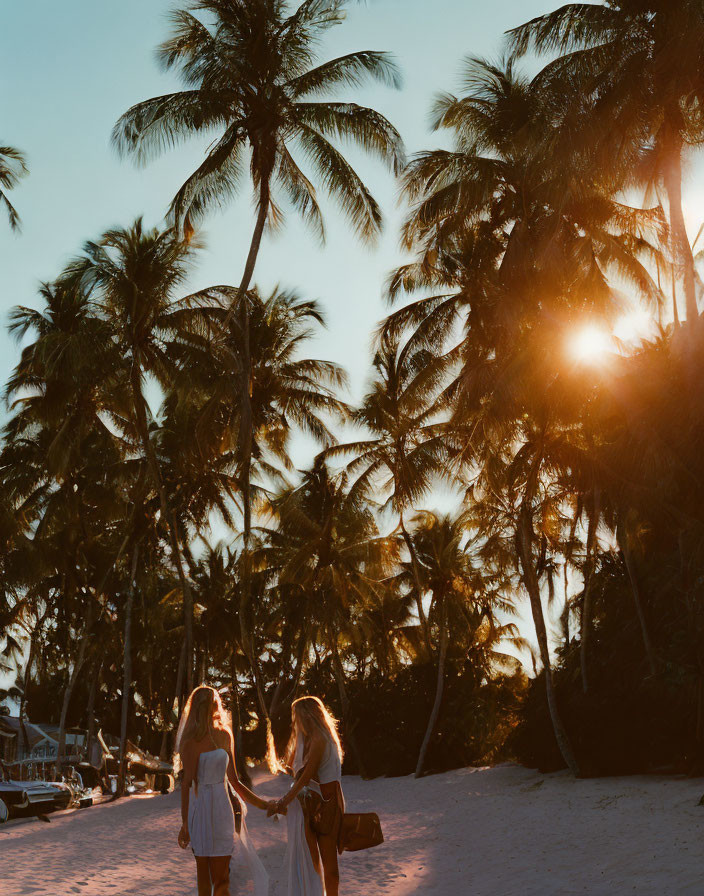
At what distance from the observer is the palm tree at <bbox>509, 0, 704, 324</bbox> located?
610 inches

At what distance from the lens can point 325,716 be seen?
684cm

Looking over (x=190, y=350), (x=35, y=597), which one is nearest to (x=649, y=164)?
(x=190, y=350)

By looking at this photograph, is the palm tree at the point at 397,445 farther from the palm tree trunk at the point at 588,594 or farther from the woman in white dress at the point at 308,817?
the woman in white dress at the point at 308,817

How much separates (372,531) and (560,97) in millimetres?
14458

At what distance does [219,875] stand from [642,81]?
567 inches

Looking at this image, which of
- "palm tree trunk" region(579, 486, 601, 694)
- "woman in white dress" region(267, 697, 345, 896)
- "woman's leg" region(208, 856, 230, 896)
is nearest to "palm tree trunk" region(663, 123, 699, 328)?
"palm tree trunk" region(579, 486, 601, 694)

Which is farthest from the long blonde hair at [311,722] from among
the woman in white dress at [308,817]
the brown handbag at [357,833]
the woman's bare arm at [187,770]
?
the woman's bare arm at [187,770]

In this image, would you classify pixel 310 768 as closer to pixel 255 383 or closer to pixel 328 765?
pixel 328 765

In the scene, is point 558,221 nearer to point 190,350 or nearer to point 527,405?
point 527,405

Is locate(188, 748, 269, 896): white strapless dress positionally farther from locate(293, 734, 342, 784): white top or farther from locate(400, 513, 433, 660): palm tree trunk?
locate(400, 513, 433, 660): palm tree trunk

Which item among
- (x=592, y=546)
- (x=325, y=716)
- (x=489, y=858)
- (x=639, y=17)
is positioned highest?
(x=639, y=17)

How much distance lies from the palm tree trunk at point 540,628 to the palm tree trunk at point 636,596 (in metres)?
2.22

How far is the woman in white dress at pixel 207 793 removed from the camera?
653 cm

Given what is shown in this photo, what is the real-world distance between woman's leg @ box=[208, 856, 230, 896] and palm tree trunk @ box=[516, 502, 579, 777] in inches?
607
